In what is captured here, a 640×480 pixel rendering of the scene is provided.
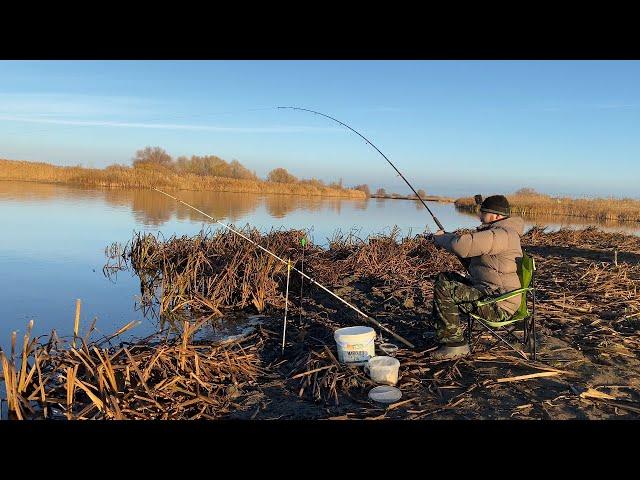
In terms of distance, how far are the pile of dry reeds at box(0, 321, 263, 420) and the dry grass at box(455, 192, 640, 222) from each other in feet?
83.4


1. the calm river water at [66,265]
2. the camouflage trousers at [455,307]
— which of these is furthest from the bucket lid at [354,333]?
the calm river water at [66,265]

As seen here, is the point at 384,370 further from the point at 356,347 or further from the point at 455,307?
the point at 455,307

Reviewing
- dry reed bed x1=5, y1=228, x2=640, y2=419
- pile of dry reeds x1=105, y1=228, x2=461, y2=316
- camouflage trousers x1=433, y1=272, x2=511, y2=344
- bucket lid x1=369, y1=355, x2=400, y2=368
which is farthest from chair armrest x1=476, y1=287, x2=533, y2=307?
pile of dry reeds x1=105, y1=228, x2=461, y2=316

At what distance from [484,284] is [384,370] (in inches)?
49.6

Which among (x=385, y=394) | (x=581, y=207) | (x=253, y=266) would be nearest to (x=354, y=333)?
(x=385, y=394)

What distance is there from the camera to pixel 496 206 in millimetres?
4203

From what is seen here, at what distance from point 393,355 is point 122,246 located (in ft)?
29.4

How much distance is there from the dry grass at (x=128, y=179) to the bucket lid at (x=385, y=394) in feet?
103
